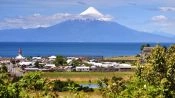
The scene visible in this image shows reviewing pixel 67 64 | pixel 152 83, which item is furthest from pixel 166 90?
pixel 67 64

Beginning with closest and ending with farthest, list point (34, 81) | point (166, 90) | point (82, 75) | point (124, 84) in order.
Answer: point (34, 81)
point (166, 90)
point (124, 84)
point (82, 75)

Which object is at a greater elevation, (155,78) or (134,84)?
(155,78)

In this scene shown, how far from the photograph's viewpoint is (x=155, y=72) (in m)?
20.2

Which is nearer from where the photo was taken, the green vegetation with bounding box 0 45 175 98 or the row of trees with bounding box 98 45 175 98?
the green vegetation with bounding box 0 45 175 98

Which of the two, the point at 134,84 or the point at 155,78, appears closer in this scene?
the point at 134,84

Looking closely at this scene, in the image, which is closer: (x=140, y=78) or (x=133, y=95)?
(x=133, y=95)

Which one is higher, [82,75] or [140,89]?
[140,89]

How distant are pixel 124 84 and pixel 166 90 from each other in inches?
173

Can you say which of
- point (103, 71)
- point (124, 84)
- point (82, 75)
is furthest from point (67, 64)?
point (124, 84)

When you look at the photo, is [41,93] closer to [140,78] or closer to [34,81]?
[34,81]

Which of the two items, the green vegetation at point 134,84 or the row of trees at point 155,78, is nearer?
the green vegetation at point 134,84

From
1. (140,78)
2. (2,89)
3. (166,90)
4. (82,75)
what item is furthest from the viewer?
(82,75)

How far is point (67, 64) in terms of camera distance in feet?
408

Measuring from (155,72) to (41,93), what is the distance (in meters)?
4.54
